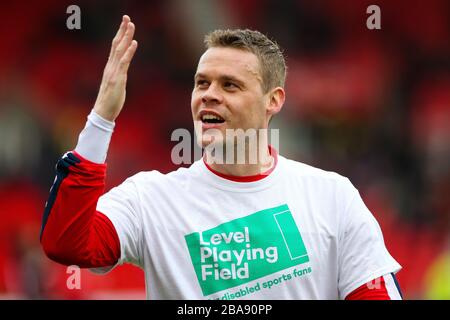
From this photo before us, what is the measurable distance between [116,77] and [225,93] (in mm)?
726

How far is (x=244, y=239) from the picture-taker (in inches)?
133

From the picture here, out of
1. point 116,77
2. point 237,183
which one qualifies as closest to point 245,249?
point 237,183

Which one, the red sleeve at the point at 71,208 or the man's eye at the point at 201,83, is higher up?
the man's eye at the point at 201,83

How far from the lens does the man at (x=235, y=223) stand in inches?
130

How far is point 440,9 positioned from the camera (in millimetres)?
10547

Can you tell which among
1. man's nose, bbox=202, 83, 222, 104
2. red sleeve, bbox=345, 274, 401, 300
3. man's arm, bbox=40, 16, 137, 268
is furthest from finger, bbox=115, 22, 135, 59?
red sleeve, bbox=345, 274, 401, 300

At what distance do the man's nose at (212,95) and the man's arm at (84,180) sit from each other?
59cm

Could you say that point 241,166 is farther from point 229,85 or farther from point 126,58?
point 126,58

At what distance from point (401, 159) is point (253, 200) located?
6.74m

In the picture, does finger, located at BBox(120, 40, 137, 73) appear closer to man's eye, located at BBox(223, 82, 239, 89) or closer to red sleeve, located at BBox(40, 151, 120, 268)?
red sleeve, located at BBox(40, 151, 120, 268)

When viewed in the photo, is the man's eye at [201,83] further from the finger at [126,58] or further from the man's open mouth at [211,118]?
the finger at [126,58]

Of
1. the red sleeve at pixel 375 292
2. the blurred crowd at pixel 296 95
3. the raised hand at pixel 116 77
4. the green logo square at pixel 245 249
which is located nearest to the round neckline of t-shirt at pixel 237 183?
the green logo square at pixel 245 249

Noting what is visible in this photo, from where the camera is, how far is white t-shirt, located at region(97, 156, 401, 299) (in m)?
3.32
